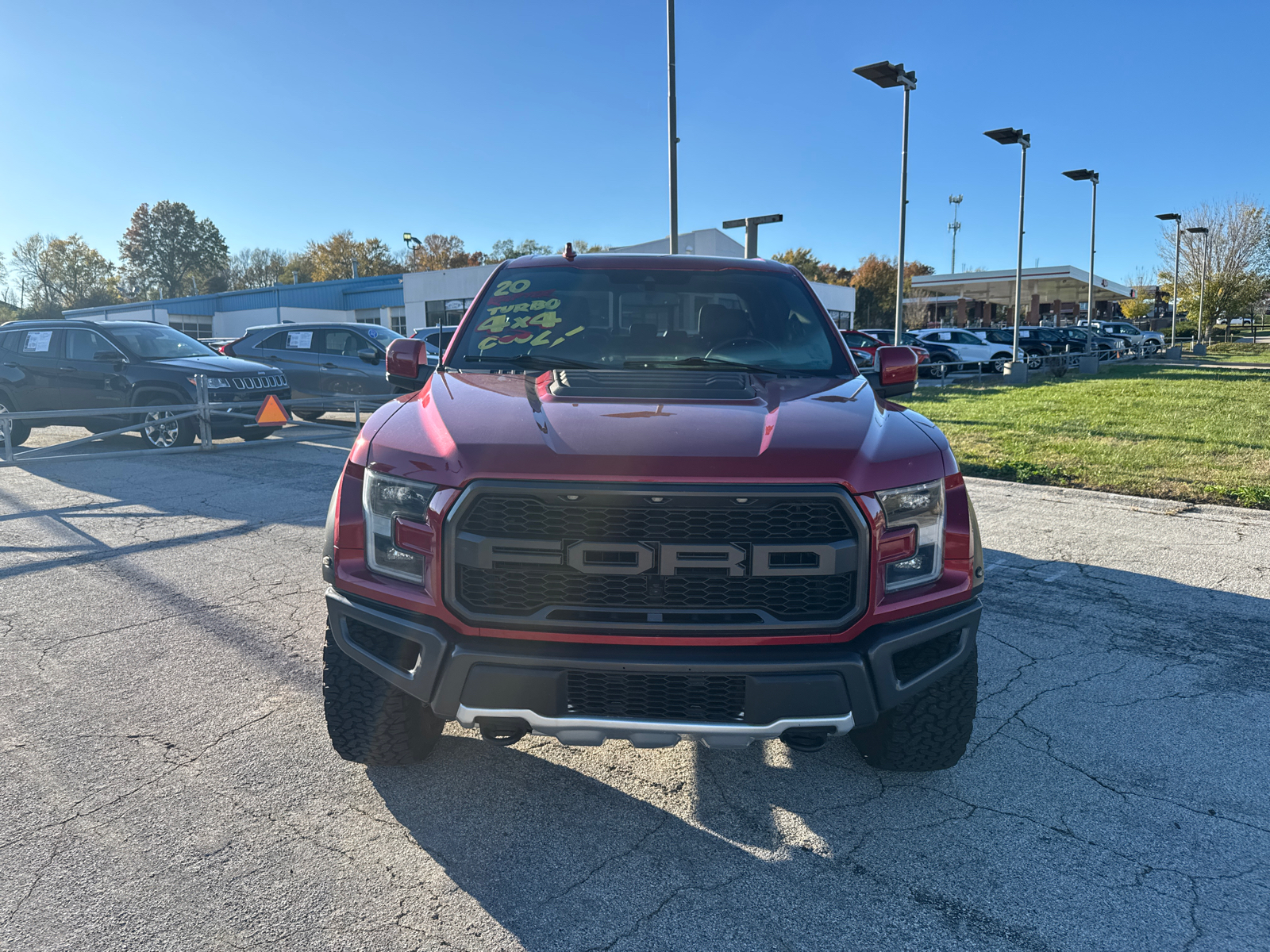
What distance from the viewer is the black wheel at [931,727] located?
2.77 metres

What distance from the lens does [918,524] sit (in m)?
2.53

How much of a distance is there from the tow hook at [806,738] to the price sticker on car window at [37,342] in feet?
42.8

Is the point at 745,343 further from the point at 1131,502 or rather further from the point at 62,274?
the point at 62,274

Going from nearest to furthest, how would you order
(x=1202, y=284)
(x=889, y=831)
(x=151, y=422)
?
(x=889, y=831), (x=151, y=422), (x=1202, y=284)

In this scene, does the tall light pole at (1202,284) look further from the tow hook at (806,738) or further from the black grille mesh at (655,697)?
the black grille mesh at (655,697)

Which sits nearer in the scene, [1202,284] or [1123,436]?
[1123,436]

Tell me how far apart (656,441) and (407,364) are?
5.99ft

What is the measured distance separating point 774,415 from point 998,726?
5.68 feet

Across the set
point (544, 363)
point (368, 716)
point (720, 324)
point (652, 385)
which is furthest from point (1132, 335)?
point (368, 716)

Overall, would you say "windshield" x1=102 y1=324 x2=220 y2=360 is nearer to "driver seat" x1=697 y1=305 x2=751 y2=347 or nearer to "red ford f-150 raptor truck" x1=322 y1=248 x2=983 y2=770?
"driver seat" x1=697 y1=305 x2=751 y2=347

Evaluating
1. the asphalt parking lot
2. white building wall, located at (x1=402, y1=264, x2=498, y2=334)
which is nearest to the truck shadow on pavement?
the asphalt parking lot

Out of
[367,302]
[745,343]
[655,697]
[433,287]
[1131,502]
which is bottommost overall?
[1131,502]

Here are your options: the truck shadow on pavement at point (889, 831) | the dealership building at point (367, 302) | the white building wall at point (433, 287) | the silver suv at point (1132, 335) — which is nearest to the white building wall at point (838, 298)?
the dealership building at point (367, 302)

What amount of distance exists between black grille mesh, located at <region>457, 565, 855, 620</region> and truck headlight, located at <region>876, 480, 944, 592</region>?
0.20 meters
